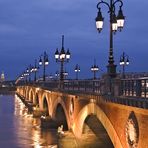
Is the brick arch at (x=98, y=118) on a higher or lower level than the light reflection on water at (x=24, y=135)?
higher

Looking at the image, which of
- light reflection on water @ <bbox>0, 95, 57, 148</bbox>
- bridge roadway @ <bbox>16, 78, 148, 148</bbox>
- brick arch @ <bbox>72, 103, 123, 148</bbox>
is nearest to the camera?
bridge roadway @ <bbox>16, 78, 148, 148</bbox>

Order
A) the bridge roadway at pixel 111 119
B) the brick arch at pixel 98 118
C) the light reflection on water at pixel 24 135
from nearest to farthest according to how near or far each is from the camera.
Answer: the bridge roadway at pixel 111 119, the brick arch at pixel 98 118, the light reflection on water at pixel 24 135

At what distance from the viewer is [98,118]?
24750 millimetres

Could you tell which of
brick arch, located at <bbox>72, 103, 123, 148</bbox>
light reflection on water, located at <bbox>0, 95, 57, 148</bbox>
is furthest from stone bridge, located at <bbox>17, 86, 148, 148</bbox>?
light reflection on water, located at <bbox>0, 95, 57, 148</bbox>

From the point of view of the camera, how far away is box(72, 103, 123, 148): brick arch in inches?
802

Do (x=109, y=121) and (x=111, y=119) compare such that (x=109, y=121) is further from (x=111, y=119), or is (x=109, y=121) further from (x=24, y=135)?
(x=24, y=135)

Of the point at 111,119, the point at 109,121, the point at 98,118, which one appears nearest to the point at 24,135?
the point at 98,118

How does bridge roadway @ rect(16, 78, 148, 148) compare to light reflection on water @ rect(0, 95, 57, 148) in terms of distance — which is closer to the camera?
bridge roadway @ rect(16, 78, 148, 148)

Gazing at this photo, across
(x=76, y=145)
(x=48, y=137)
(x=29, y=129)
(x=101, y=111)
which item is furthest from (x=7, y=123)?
(x=101, y=111)

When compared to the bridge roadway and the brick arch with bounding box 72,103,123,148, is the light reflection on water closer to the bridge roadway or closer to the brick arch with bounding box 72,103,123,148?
the bridge roadway

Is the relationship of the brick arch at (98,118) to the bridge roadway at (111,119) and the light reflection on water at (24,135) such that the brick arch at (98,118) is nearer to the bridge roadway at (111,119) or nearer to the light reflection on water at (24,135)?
the bridge roadway at (111,119)

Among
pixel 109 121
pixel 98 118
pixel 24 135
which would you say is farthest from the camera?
pixel 24 135

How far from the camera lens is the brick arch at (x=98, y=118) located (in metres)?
20.4

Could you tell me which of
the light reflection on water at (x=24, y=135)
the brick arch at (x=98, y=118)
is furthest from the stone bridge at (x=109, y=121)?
the light reflection on water at (x=24, y=135)
